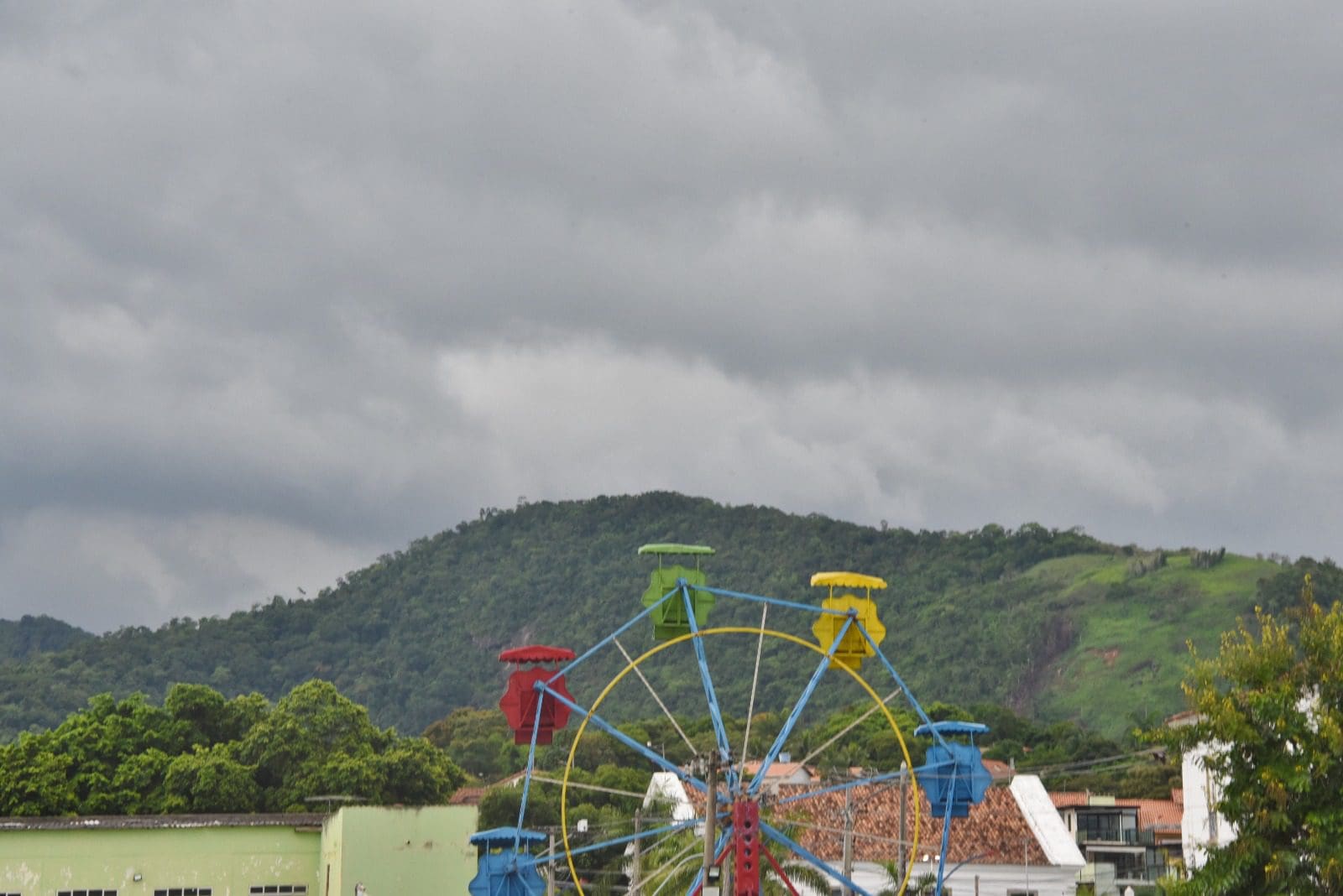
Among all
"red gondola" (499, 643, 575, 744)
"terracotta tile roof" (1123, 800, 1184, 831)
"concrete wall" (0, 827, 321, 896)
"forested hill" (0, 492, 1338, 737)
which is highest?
"forested hill" (0, 492, 1338, 737)

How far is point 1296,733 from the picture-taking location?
103 feet

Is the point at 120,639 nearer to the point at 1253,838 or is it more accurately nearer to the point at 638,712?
the point at 638,712

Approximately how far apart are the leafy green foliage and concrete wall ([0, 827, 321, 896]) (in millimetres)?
9805

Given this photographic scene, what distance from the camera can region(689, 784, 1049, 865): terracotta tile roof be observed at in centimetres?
6250

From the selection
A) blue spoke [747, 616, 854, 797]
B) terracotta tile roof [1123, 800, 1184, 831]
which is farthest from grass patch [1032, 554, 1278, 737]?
blue spoke [747, 616, 854, 797]

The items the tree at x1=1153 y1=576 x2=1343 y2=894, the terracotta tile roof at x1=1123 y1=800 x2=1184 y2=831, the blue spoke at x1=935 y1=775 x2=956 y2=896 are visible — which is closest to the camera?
the tree at x1=1153 y1=576 x2=1343 y2=894

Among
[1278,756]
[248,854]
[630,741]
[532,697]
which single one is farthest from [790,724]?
[248,854]

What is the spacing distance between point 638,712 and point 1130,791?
53059mm

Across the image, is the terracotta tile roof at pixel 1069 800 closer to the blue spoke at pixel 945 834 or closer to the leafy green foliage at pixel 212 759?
the leafy green foliage at pixel 212 759

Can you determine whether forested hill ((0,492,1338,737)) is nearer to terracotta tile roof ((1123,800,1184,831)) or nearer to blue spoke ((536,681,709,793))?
terracotta tile roof ((1123,800,1184,831))

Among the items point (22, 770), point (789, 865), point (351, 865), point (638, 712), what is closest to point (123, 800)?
point (22, 770)

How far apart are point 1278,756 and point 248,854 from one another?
106 feet

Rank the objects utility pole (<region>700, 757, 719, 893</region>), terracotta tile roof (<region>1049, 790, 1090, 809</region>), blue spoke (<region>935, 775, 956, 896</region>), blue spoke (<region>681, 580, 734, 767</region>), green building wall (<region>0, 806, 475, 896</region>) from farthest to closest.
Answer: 1. terracotta tile roof (<region>1049, 790, 1090, 809</region>)
2. green building wall (<region>0, 806, 475, 896</region>)
3. blue spoke (<region>935, 775, 956, 896</region>)
4. blue spoke (<region>681, 580, 734, 767</region>)
5. utility pole (<region>700, 757, 719, 893</region>)

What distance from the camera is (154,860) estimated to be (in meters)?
53.0
